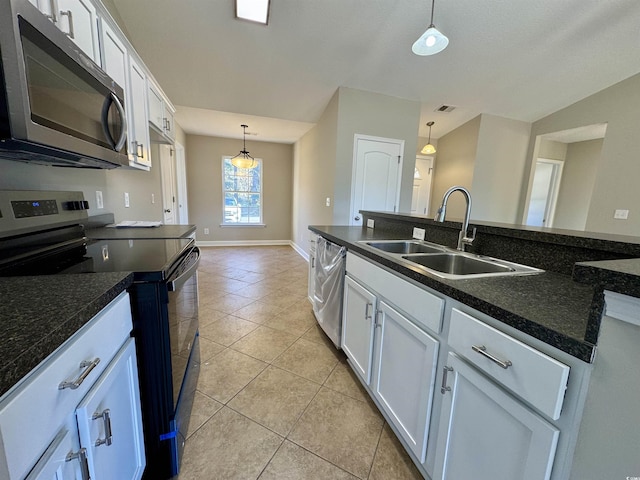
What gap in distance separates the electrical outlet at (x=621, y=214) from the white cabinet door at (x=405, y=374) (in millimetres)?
4190

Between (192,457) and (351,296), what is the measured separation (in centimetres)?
114

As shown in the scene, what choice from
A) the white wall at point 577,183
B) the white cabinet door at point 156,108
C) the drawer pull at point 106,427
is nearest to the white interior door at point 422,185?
the white wall at point 577,183

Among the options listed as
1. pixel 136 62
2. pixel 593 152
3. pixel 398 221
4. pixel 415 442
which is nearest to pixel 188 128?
pixel 136 62

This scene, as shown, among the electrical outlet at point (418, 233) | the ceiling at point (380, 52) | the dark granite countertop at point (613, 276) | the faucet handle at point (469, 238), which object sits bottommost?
the electrical outlet at point (418, 233)

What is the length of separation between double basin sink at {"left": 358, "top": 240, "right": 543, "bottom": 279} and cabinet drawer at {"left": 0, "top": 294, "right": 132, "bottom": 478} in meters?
1.11

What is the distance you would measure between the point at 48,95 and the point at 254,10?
2.23 meters

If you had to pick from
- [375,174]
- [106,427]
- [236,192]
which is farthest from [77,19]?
[236,192]

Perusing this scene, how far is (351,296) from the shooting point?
5.55 feet

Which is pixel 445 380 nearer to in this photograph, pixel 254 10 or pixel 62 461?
pixel 62 461

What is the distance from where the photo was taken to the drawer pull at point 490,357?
0.69 metres

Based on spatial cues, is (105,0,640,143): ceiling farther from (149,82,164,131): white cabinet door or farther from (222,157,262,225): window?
(222,157,262,225): window

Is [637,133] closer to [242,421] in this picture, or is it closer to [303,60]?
[303,60]

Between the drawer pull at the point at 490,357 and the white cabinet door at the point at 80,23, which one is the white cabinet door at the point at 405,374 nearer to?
the drawer pull at the point at 490,357

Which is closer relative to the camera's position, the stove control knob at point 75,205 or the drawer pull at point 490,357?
the drawer pull at point 490,357
